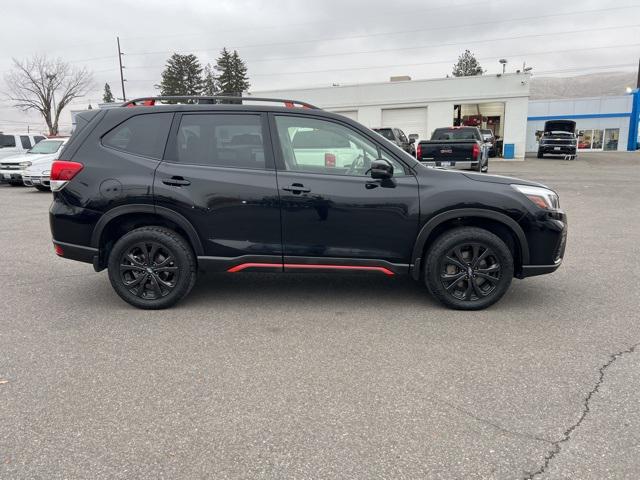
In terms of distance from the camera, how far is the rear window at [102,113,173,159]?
4.58 metres

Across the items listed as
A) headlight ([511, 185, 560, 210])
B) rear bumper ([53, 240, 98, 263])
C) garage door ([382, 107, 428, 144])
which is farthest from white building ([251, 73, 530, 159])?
rear bumper ([53, 240, 98, 263])

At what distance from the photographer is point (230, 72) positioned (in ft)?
233

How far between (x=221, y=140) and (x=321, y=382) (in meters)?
2.49

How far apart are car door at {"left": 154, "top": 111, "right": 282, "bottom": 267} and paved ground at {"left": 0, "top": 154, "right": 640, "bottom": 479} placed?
693 millimetres

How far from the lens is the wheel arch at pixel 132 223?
4484 mm

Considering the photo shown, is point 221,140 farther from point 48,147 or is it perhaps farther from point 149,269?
point 48,147

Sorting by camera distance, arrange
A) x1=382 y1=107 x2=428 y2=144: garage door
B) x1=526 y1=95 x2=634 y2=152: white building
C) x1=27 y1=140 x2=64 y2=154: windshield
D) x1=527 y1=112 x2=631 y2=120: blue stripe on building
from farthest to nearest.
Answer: x1=526 y1=95 x2=634 y2=152: white building, x1=527 y1=112 x2=631 y2=120: blue stripe on building, x1=382 y1=107 x2=428 y2=144: garage door, x1=27 y1=140 x2=64 y2=154: windshield

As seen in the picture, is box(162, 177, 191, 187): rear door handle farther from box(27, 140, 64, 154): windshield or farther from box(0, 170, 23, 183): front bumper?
box(0, 170, 23, 183): front bumper

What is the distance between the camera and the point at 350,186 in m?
4.41

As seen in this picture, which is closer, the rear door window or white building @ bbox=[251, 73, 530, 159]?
the rear door window

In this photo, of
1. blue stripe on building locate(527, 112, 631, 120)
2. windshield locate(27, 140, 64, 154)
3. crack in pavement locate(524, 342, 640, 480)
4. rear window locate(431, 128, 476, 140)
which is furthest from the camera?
blue stripe on building locate(527, 112, 631, 120)

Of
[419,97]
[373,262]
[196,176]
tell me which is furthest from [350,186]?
[419,97]

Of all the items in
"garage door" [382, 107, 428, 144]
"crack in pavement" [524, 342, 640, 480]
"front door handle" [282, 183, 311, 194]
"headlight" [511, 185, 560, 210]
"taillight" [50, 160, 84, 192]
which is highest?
"garage door" [382, 107, 428, 144]

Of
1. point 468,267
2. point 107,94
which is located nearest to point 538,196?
point 468,267
